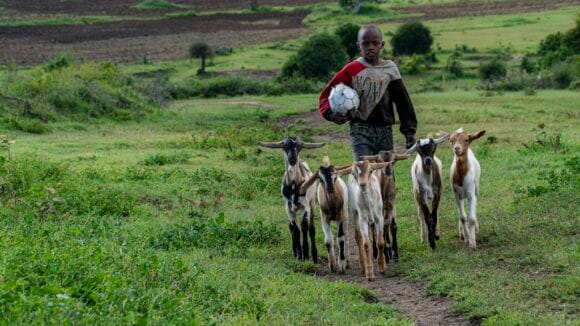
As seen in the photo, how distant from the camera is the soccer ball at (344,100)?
1059 centimetres

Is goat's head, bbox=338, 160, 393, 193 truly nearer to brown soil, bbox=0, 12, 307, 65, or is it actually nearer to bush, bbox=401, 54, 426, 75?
bush, bbox=401, 54, 426, 75

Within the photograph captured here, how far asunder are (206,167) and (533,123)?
930 centimetres

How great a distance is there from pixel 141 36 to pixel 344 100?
48.4m

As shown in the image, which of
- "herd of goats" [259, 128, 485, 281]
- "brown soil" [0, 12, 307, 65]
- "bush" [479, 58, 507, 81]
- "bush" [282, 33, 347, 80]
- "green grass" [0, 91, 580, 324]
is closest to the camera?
"green grass" [0, 91, 580, 324]

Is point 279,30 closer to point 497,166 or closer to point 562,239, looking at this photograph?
point 497,166

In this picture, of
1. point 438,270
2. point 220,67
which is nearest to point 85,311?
point 438,270

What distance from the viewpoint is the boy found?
10688 mm

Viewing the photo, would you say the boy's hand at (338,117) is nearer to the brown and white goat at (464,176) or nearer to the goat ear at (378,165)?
the goat ear at (378,165)

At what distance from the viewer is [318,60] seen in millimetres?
37562

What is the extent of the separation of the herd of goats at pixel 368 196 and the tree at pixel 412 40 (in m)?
31.8

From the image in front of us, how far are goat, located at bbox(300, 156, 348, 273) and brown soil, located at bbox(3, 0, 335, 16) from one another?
196ft

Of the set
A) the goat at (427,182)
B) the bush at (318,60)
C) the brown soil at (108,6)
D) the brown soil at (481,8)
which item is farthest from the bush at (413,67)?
the brown soil at (108,6)

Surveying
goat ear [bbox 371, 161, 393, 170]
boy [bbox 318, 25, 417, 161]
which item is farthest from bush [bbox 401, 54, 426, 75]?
goat ear [bbox 371, 161, 393, 170]

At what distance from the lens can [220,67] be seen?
4284cm
